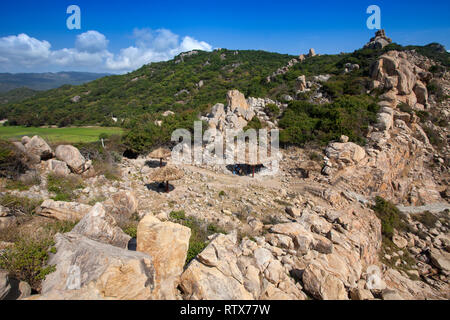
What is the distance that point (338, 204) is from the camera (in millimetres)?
11320

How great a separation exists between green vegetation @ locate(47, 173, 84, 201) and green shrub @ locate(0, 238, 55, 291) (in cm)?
421

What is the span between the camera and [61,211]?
19.6 feet

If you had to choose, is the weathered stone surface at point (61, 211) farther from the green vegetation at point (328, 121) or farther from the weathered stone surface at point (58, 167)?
the green vegetation at point (328, 121)

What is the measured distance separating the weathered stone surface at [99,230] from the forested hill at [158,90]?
20.2 m

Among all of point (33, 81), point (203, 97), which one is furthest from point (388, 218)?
point (33, 81)

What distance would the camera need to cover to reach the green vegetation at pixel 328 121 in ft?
52.0

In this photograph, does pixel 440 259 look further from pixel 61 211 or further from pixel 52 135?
pixel 52 135

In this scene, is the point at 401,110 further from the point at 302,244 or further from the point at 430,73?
Result: the point at 302,244

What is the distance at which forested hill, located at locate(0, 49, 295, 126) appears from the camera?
95.3 ft

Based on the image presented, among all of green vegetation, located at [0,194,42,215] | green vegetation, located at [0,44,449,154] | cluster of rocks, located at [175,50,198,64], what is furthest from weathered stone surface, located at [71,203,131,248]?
cluster of rocks, located at [175,50,198,64]

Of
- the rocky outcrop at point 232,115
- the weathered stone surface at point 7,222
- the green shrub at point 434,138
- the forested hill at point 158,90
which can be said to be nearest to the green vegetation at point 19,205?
the weathered stone surface at point 7,222

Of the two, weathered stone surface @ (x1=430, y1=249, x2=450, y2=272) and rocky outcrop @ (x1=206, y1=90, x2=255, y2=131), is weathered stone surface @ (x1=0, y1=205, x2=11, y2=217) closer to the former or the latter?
rocky outcrop @ (x1=206, y1=90, x2=255, y2=131)
